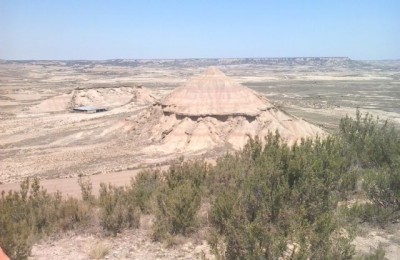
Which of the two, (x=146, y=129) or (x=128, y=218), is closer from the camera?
(x=128, y=218)

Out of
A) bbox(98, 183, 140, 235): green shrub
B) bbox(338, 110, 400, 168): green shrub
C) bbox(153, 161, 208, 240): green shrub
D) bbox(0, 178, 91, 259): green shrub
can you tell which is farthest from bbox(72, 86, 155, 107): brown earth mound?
bbox(153, 161, 208, 240): green shrub

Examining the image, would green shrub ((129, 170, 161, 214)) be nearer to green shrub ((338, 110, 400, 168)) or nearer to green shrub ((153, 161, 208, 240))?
green shrub ((153, 161, 208, 240))

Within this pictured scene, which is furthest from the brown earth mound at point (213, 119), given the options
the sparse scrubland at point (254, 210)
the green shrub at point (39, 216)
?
the green shrub at point (39, 216)

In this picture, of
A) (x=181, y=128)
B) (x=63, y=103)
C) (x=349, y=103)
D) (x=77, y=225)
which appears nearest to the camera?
(x=77, y=225)

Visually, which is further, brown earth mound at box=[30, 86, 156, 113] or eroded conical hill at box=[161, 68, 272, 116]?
brown earth mound at box=[30, 86, 156, 113]

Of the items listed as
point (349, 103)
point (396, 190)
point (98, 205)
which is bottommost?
point (349, 103)

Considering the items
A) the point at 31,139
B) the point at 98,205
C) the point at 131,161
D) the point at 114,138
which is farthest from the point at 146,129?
the point at 98,205

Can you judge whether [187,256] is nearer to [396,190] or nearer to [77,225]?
[77,225]

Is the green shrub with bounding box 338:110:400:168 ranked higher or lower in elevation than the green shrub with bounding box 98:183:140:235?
higher

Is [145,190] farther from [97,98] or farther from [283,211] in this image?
[97,98]
